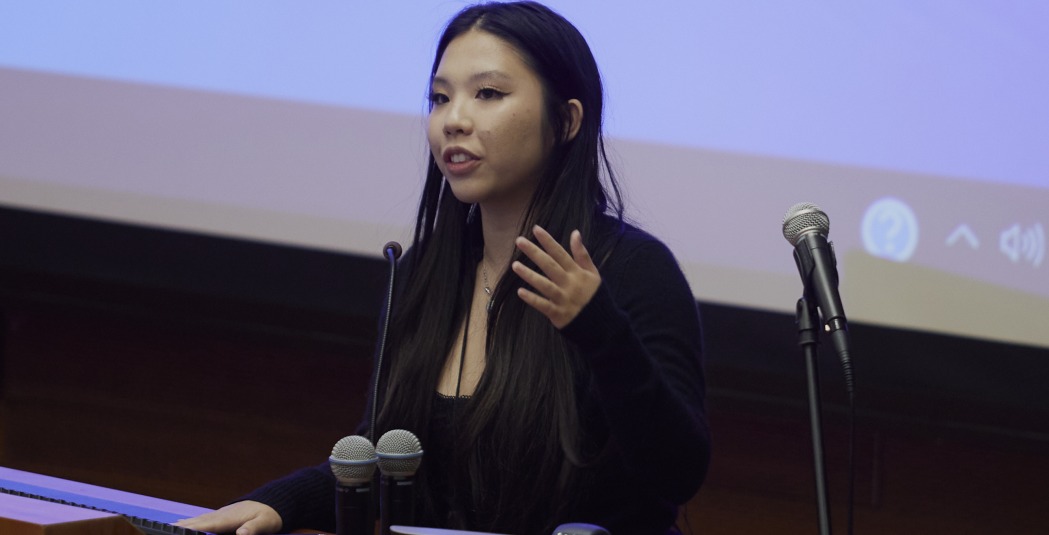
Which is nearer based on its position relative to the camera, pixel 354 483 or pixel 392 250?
pixel 354 483

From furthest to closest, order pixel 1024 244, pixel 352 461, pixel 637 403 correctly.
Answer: pixel 1024 244, pixel 637 403, pixel 352 461

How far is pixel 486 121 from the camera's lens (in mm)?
1468

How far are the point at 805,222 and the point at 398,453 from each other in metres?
0.51

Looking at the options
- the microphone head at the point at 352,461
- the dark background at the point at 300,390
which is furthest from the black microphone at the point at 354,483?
the dark background at the point at 300,390

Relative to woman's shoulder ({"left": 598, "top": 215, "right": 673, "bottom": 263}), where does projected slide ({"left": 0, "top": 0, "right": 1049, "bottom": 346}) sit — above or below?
above

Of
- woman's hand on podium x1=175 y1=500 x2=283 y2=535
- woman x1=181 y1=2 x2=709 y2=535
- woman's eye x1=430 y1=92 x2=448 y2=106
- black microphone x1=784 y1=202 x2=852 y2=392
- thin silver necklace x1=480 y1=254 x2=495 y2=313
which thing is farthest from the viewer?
thin silver necklace x1=480 y1=254 x2=495 y2=313

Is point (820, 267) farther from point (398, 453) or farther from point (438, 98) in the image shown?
point (438, 98)

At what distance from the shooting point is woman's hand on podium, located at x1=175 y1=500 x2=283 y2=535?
129 cm

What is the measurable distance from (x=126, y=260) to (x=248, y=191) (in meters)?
0.46

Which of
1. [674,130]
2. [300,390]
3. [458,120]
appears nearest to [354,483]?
[458,120]

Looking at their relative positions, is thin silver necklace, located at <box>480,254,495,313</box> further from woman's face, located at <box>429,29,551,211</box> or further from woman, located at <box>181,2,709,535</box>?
woman's face, located at <box>429,29,551,211</box>

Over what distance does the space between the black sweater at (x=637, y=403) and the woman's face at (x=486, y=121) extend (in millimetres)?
194

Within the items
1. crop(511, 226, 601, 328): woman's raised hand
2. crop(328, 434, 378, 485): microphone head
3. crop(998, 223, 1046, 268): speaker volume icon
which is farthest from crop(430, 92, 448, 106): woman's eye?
crop(998, 223, 1046, 268): speaker volume icon

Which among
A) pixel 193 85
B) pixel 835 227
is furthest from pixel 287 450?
pixel 835 227
